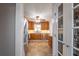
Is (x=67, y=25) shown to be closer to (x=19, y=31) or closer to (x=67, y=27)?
(x=67, y=27)

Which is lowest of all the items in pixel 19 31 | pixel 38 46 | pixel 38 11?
pixel 38 46

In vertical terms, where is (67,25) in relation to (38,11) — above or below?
below

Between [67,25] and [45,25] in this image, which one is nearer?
[67,25]

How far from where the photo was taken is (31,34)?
4.38 ft

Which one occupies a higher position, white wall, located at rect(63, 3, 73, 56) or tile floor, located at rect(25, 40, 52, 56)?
white wall, located at rect(63, 3, 73, 56)

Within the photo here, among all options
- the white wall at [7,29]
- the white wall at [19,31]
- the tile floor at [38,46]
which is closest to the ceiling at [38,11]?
the white wall at [19,31]

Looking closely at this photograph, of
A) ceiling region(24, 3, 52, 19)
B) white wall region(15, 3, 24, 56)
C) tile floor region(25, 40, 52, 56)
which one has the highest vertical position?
ceiling region(24, 3, 52, 19)

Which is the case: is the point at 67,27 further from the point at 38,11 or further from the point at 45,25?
the point at 38,11

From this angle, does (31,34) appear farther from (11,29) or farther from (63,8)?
(63,8)

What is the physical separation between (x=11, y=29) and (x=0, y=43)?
0.22 m

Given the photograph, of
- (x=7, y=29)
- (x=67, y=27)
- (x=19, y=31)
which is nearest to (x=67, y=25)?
(x=67, y=27)

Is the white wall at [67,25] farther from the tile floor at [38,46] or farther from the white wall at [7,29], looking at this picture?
the white wall at [7,29]

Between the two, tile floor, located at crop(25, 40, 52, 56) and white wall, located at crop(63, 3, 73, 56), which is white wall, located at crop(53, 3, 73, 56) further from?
tile floor, located at crop(25, 40, 52, 56)

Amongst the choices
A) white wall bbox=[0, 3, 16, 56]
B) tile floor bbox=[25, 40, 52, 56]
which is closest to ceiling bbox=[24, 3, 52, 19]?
white wall bbox=[0, 3, 16, 56]
